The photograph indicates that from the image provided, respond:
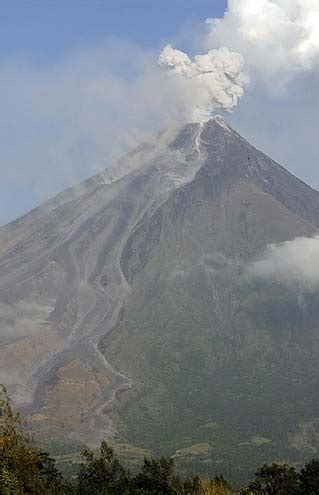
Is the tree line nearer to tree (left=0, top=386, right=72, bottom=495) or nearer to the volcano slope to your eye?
tree (left=0, top=386, right=72, bottom=495)

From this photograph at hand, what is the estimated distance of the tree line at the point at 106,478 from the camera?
50.2 ft

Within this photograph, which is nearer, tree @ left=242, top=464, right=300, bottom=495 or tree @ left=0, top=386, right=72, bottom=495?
tree @ left=0, top=386, right=72, bottom=495

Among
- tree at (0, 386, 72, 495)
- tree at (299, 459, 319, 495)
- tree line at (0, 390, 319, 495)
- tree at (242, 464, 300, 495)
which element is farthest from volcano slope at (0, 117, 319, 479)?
tree at (0, 386, 72, 495)

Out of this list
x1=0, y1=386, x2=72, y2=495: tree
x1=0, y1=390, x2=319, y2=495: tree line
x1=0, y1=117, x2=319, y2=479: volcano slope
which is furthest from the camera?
x1=0, y1=117, x2=319, y2=479: volcano slope

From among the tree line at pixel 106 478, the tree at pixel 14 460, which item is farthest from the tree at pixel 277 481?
the tree at pixel 14 460

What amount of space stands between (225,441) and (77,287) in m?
91.4

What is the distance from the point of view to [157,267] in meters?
198

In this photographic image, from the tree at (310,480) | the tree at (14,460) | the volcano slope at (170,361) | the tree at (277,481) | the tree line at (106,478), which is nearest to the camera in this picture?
the tree at (14,460)

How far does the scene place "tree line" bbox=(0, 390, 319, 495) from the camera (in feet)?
50.2

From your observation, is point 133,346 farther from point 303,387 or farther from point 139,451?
point 139,451

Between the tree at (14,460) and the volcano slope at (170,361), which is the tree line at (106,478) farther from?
the volcano slope at (170,361)

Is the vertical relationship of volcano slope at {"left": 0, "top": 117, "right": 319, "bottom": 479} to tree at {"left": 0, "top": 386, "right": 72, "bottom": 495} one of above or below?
above

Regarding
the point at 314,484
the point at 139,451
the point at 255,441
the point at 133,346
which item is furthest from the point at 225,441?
the point at 314,484

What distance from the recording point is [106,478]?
1622 inches
